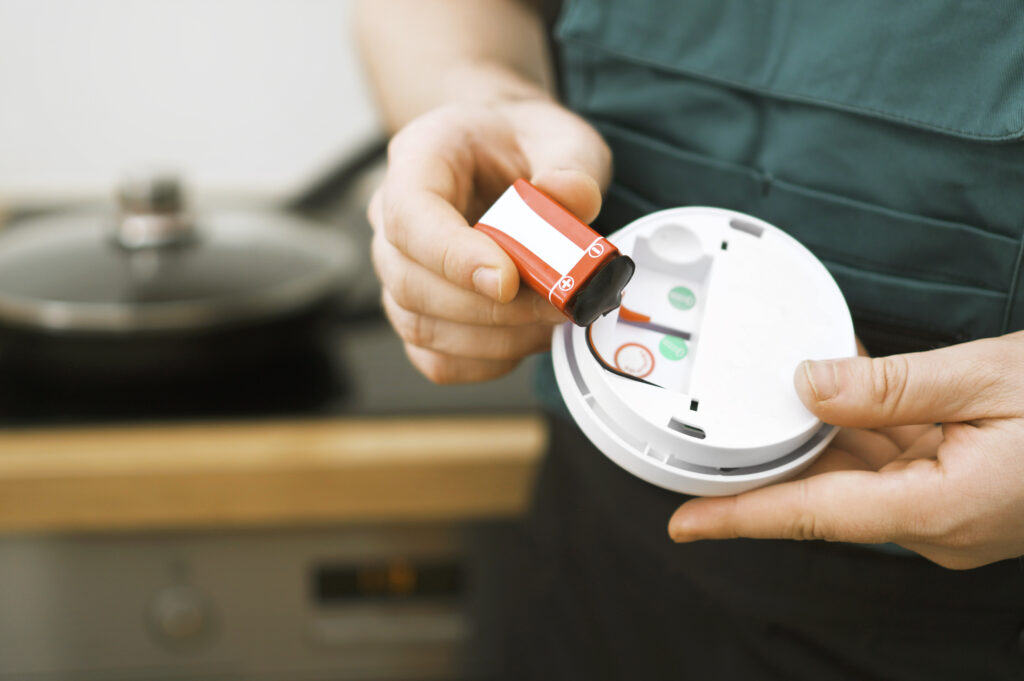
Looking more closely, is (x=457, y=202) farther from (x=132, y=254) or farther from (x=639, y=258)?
(x=132, y=254)

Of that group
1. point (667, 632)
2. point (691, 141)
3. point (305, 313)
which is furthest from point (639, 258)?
point (305, 313)

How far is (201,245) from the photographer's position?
0.79 metres

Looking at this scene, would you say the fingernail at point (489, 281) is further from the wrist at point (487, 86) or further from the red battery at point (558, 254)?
the wrist at point (487, 86)

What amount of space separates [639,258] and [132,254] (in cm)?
56

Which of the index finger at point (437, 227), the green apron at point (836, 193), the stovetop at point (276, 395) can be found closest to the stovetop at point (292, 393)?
the stovetop at point (276, 395)

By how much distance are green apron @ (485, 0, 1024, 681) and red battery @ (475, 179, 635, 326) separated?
0.48ft

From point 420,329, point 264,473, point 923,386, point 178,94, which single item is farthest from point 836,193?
point 178,94

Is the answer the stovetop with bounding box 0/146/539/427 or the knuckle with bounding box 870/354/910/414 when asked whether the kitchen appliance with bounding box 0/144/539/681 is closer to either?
the stovetop with bounding box 0/146/539/427

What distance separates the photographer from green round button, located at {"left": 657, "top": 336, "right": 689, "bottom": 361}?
41 centimetres

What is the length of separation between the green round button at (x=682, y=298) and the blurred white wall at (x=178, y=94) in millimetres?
705

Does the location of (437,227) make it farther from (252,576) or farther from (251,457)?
(252,576)

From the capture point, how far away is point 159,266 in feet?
2.46

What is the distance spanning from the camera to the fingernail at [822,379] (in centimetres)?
35

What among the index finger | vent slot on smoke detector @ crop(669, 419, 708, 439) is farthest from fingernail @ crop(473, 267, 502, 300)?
vent slot on smoke detector @ crop(669, 419, 708, 439)
